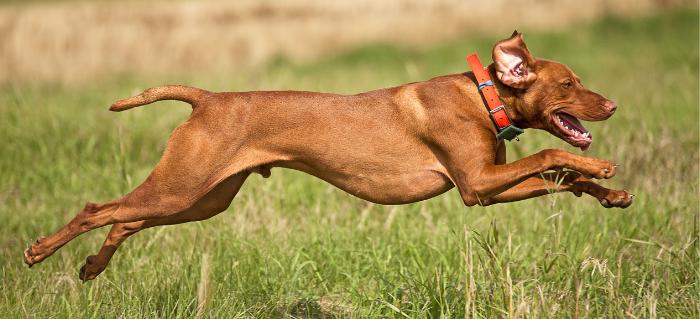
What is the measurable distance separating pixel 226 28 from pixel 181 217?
506 inches

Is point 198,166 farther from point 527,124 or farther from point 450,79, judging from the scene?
point 527,124

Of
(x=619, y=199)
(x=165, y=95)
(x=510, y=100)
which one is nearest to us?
(x=619, y=199)

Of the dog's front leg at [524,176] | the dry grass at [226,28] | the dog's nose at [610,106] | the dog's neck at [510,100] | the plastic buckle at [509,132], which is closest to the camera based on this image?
the dog's front leg at [524,176]

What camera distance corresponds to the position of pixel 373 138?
11.9 ft

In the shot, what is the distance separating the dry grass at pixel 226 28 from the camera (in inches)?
520

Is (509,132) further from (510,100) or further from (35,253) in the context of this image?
(35,253)

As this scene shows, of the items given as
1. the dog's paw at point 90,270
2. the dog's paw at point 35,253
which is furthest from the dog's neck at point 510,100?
the dog's paw at point 35,253

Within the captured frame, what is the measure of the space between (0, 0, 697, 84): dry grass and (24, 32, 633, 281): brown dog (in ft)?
30.5

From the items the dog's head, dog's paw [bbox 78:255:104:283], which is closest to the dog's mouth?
the dog's head

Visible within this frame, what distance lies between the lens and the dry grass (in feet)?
43.3

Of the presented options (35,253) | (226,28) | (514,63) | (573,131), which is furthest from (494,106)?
(226,28)

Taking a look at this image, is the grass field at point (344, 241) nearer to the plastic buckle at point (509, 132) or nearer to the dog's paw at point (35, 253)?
the dog's paw at point (35, 253)

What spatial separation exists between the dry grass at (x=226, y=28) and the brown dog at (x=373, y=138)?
9.30m

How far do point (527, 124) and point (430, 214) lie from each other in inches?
75.8
